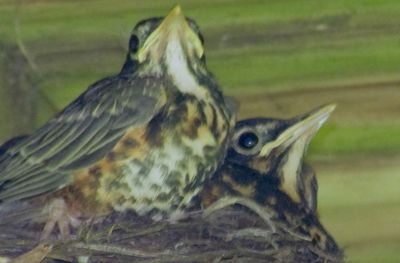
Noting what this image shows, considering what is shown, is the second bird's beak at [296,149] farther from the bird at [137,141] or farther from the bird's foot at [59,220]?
the bird's foot at [59,220]

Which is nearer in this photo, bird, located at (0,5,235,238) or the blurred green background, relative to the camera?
bird, located at (0,5,235,238)

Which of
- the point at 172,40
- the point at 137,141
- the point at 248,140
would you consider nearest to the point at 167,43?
the point at 172,40

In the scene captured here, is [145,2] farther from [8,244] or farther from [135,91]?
[8,244]

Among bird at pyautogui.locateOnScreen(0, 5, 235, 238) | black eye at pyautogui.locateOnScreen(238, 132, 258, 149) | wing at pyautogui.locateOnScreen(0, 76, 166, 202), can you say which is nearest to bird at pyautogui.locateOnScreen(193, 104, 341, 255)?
black eye at pyautogui.locateOnScreen(238, 132, 258, 149)

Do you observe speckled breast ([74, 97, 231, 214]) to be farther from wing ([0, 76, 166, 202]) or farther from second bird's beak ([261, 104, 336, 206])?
second bird's beak ([261, 104, 336, 206])

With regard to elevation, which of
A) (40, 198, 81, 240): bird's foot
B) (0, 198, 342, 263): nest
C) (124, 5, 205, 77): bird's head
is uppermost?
(124, 5, 205, 77): bird's head

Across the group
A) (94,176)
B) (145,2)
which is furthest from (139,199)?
(145,2)
